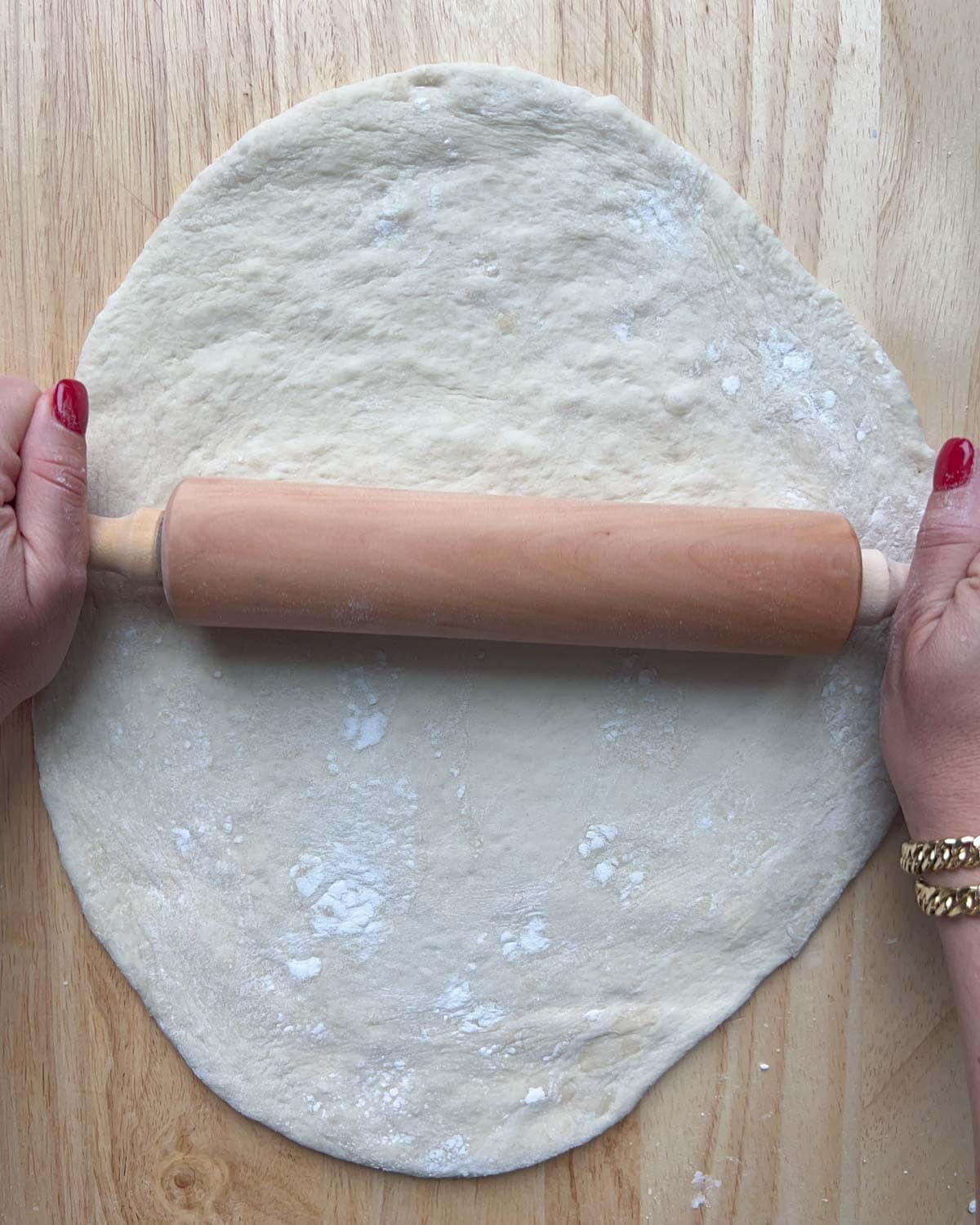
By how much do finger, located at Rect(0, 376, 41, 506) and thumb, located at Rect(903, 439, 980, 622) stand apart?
120cm

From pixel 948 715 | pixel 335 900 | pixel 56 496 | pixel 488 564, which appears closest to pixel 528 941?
pixel 335 900

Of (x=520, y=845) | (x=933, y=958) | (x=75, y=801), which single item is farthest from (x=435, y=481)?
(x=933, y=958)

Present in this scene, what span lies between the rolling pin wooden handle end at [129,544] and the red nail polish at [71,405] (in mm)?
130

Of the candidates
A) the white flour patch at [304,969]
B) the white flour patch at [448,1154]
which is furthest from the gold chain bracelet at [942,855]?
the white flour patch at [304,969]

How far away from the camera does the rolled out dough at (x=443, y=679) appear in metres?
1.20

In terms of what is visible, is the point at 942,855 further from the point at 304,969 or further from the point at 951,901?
the point at 304,969

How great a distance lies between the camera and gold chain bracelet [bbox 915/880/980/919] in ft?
3.74

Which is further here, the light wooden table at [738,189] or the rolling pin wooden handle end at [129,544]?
the light wooden table at [738,189]

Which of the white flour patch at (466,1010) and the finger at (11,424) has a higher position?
the finger at (11,424)

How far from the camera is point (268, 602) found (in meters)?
1.09

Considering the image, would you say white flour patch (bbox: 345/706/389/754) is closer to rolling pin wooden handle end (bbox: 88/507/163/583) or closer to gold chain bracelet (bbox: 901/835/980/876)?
rolling pin wooden handle end (bbox: 88/507/163/583)

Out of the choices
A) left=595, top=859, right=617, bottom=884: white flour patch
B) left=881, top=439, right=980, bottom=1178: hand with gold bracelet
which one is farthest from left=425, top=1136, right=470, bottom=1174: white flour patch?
left=881, top=439, right=980, bottom=1178: hand with gold bracelet

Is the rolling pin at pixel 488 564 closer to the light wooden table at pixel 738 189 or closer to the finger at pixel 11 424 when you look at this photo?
the finger at pixel 11 424

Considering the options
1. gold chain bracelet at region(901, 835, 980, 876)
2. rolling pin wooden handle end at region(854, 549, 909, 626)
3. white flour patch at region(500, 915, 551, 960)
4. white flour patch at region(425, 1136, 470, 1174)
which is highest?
rolling pin wooden handle end at region(854, 549, 909, 626)
